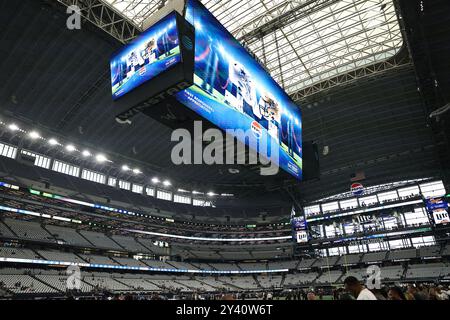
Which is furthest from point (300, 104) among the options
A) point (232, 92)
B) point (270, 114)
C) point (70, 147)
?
point (70, 147)

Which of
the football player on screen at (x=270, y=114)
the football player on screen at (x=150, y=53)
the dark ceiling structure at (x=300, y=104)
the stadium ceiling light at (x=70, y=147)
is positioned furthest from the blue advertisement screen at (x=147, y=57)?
the stadium ceiling light at (x=70, y=147)

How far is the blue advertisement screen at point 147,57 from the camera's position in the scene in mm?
11703

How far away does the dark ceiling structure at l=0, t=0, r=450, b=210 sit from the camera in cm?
2189

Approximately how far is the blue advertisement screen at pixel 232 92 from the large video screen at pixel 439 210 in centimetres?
2966

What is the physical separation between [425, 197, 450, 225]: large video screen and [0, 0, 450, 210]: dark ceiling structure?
19.4 feet

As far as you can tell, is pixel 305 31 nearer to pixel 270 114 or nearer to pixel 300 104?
pixel 300 104

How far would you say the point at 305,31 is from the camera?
29.6 m

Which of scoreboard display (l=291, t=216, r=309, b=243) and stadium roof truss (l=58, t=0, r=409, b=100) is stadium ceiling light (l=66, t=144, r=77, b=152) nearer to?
stadium roof truss (l=58, t=0, r=409, b=100)

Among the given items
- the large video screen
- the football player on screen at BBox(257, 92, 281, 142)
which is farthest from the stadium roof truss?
the large video screen

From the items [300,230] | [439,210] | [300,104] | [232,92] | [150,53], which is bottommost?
[300,230]

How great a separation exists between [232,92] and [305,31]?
1999cm

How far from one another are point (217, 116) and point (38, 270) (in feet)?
102

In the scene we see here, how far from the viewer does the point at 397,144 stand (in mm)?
39812

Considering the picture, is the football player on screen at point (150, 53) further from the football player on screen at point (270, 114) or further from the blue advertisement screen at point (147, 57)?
the football player on screen at point (270, 114)
